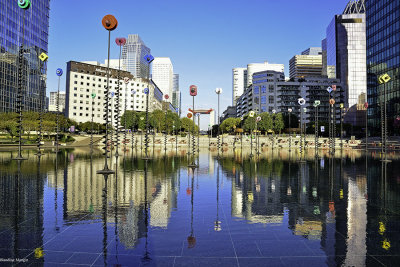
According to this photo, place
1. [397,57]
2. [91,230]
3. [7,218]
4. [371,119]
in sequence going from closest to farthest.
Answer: [91,230]
[7,218]
[397,57]
[371,119]

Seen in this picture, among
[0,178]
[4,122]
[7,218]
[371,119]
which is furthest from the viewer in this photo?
[371,119]

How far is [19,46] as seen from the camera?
Result: 3752 inches

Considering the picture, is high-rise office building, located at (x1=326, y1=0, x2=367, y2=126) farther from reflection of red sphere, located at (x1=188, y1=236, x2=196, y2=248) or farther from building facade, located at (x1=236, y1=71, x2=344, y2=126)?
reflection of red sphere, located at (x1=188, y1=236, x2=196, y2=248)

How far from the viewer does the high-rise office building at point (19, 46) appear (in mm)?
87812

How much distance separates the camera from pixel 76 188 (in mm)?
14609

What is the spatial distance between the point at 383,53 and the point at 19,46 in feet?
430

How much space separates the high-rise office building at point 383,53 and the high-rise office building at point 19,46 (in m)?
115

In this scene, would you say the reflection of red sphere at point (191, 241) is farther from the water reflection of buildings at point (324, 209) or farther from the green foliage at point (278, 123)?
the green foliage at point (278, 123)

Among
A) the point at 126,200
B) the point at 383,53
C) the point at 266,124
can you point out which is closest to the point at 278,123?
the point at 266,124

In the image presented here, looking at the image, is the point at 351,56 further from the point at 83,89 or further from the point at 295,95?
the point at 83,89

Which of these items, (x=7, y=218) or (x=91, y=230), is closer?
(x=91, y=230)

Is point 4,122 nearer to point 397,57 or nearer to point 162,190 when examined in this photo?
point 162,190

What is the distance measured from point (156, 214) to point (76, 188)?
271 inches

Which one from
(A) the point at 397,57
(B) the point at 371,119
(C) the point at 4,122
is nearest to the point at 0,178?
(C) the point at 4,122
